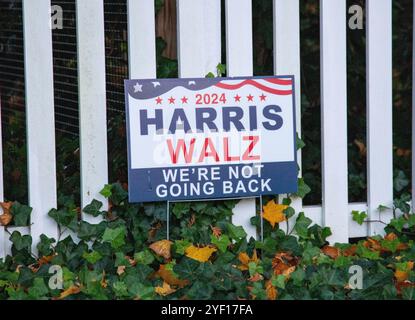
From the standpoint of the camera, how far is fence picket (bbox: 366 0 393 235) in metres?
4.02

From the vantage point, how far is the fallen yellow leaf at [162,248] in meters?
3.72

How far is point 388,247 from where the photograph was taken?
3.90 meters

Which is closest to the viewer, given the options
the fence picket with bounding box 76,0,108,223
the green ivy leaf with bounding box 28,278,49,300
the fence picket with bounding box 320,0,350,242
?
the green ivy leaf with bounding box 28,278,49,300

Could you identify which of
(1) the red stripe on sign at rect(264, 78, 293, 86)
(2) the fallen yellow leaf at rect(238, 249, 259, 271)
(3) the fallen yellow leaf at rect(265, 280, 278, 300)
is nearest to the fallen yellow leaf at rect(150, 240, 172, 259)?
(2) the fallen yellow leaf at rect(238, 249, 259, 271)

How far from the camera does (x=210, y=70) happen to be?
3.88 m

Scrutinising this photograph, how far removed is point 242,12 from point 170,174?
0.70 m

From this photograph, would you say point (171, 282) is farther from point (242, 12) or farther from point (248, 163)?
point (242, 12)

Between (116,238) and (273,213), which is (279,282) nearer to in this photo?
(273,213)

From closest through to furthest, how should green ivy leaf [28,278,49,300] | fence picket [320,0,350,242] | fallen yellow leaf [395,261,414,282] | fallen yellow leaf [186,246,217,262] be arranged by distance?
1. green ivy leaf [28,278,49,300]
2. fallen yellow leaf [395,261,414,282]
3. fallen yellow leaf [186,246,217,262]
4. fence picket [320,0,350,242]

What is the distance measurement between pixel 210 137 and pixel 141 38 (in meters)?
0.46

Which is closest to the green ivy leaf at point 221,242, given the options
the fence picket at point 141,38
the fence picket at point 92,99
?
the fence picket at point 92,99

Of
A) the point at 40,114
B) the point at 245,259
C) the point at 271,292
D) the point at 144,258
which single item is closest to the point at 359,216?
the point at 245,259

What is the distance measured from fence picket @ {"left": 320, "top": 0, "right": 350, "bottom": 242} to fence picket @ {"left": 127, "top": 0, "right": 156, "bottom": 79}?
2.27 ft

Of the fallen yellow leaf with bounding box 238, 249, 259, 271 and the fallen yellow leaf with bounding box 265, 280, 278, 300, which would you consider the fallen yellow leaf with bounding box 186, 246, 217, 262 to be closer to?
the fallen yellow leaf with bounding box 238, 249, 259, 271
